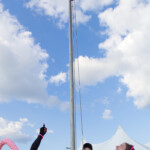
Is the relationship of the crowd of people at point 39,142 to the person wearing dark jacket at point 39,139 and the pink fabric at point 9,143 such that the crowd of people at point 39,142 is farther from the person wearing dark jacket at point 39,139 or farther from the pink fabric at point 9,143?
the pink fabric at point 9,143

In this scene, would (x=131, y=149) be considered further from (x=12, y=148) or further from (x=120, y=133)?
(x=120, y=133)

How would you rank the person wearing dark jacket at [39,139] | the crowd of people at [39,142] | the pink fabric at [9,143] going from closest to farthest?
1. the crowd of people at [39,142]
2. the person wearing dark jacket at [39,139]
3. the pink fabric at [9,143]

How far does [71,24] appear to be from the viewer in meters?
10.7

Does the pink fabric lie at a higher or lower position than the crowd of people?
higher

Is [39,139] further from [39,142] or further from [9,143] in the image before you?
[9,143]

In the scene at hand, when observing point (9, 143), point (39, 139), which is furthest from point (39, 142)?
point (9, 143)

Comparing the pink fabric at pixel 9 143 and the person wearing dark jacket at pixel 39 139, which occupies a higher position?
the pink fabric at pixel 9 143

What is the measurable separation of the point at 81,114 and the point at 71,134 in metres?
1.93

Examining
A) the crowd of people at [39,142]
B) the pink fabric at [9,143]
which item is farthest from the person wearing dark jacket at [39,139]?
the pink fabric at [9,143]

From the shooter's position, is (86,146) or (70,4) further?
(70,4)

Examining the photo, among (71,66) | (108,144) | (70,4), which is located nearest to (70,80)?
(71,66)

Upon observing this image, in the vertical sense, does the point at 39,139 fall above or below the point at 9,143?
below

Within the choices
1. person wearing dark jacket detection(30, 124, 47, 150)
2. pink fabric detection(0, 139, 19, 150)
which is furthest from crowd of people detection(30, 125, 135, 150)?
pink fabric detection(0, 139, 19, 150)

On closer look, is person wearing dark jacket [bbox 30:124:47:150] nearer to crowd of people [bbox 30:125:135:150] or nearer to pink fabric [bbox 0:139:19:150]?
crowd of people [bbox 30:125:135:150]
